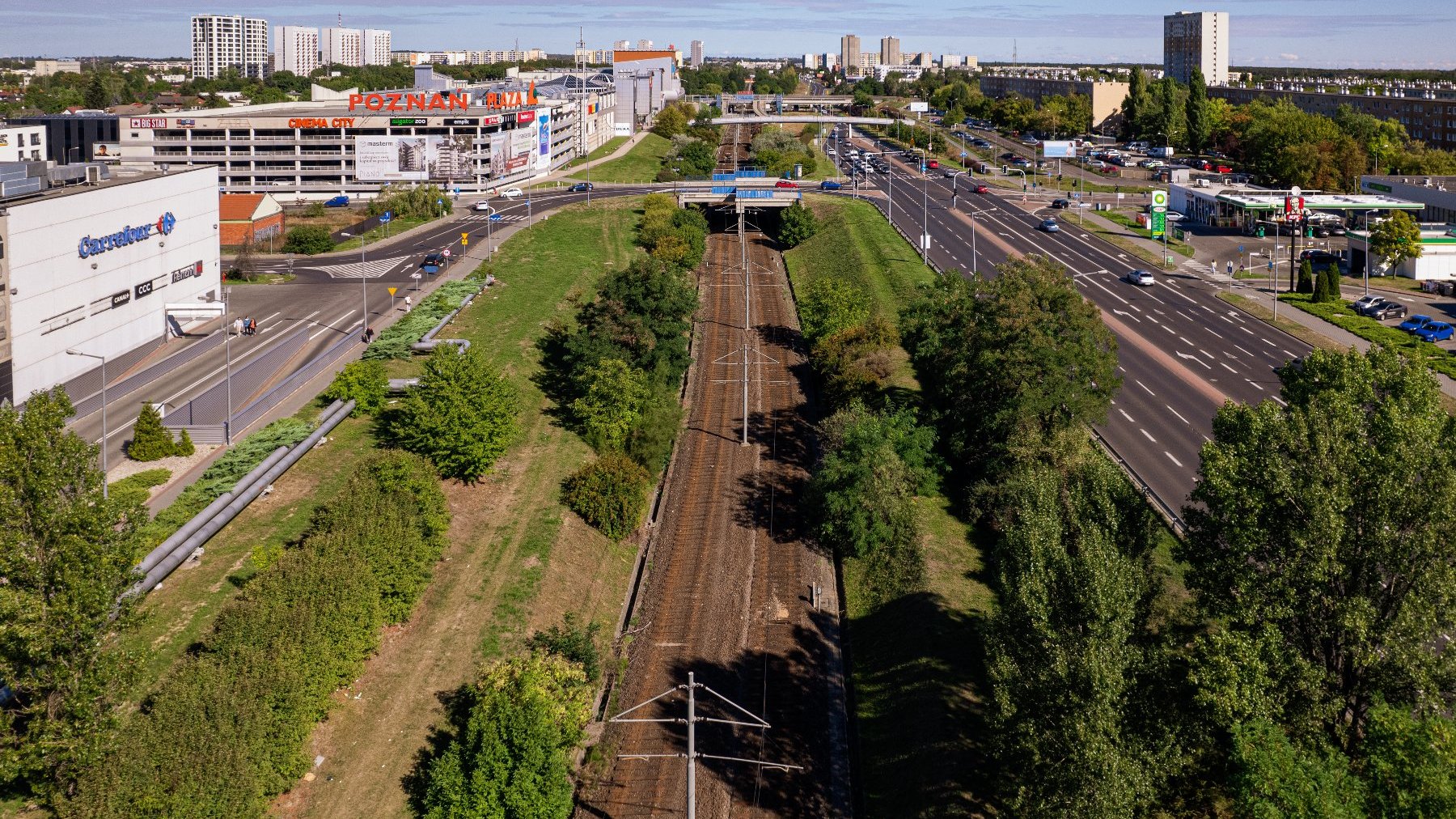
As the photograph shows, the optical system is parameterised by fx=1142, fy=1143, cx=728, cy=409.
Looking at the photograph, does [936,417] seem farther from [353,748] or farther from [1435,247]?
[1435,247]

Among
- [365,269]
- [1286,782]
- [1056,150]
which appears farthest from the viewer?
[1056,150]

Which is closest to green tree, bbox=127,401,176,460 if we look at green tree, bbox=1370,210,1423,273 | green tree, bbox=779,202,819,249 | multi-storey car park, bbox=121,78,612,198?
green tree, bbox=779,202,819,249

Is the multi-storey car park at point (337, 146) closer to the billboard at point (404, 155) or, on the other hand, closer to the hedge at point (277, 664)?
the billboard at point (404, 155)

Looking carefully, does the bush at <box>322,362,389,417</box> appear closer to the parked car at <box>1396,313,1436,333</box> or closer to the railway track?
the railway track

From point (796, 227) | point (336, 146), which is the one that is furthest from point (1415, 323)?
point (336, 146)

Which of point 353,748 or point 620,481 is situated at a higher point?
point 620,481

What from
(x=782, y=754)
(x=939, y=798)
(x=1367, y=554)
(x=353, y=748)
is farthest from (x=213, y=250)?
(x=1367, y=554)

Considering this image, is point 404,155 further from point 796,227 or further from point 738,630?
point 738,630
